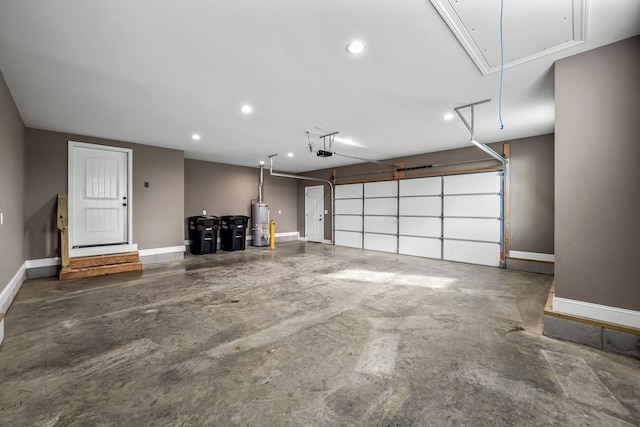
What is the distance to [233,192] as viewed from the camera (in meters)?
8.56

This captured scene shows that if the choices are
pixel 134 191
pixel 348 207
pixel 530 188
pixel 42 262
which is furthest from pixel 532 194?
pixel 42 262

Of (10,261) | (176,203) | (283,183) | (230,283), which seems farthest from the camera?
(283,183)

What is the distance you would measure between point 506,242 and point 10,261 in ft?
27.3

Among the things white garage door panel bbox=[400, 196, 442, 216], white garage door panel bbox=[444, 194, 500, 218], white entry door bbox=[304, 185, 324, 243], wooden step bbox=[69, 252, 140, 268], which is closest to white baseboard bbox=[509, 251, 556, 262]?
white garage door panel bbox=[444, 194, 500, 218]

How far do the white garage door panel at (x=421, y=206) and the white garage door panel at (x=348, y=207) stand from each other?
1.49 m

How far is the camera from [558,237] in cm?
251

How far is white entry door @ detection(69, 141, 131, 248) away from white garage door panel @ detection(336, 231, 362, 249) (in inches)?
230

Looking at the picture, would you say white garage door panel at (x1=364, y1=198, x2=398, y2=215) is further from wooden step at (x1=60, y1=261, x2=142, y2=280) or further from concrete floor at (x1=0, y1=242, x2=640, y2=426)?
wooden step at (x1=60, y1=261, x2=142, y2=280)

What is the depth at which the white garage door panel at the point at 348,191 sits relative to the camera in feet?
27.6

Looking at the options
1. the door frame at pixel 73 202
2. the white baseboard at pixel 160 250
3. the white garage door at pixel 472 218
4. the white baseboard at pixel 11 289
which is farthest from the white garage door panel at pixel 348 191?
the white baseboard at pixel 11 289

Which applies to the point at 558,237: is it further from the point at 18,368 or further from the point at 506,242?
the point at 18,368

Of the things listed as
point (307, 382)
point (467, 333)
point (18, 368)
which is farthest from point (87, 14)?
point (467, 333)

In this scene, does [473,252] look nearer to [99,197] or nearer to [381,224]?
[381,224]

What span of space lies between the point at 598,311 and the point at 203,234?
744cm
